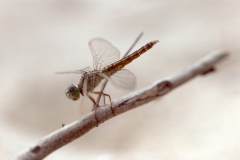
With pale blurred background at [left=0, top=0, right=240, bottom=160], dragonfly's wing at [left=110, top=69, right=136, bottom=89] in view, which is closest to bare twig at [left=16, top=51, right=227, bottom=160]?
pale blurred background at [left=0, top=0, right=240, bottom=160]

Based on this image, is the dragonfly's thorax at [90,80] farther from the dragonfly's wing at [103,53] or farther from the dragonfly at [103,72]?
the dragonfly's wing at [103,53]

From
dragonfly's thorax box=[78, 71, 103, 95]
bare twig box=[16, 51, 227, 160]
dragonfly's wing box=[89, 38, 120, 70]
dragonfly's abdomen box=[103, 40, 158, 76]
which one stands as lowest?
bare twig box=[16, 51, 227, 160]

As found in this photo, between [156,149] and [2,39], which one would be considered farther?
[2,39]

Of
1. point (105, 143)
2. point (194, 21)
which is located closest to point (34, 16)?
point (194, 21)

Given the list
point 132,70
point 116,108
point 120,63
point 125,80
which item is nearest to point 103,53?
point 120,63

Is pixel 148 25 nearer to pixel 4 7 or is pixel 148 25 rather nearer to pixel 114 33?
pixel 114 33

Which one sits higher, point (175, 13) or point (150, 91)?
point (175, 13)

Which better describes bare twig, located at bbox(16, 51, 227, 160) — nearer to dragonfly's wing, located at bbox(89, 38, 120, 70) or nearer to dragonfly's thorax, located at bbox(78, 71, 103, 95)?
dragonfly's thorax, located at bbox(78, 71, 103, 95)

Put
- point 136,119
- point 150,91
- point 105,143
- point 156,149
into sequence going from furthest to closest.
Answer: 1. point 136,119
2. point 105,143
3. point 156,149
4. point 150,91
